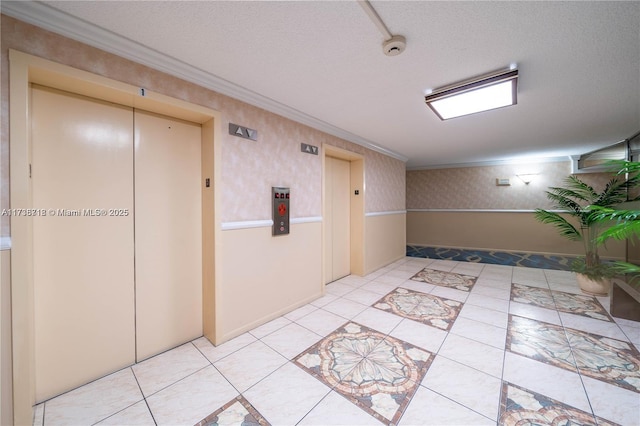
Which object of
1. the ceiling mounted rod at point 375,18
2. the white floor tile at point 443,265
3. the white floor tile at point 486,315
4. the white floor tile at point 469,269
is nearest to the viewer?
the ceiling mounted rod at point 375,18

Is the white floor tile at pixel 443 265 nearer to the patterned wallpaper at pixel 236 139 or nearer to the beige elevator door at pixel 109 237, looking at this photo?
the patterned wallpaper at pixel 236 139

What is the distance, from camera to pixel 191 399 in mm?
1594

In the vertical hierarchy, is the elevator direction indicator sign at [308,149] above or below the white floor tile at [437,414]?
above

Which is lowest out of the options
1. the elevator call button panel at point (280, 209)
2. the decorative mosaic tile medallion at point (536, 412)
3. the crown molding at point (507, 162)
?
the decorative mosaic tile medallion at point (536, 412)

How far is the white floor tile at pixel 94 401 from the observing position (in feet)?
4.75

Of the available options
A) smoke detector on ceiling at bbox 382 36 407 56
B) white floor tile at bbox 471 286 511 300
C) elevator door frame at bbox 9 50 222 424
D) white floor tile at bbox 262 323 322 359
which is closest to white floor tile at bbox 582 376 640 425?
white floor tile at bbox 471 286 511 300

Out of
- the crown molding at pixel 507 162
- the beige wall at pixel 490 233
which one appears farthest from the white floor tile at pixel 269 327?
the crown molding at pixel 507 162

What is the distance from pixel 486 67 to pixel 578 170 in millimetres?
5908

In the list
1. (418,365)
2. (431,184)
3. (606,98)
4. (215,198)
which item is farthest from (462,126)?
(431,184)

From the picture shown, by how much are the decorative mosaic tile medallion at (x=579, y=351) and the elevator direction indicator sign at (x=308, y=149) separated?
3.01 metres

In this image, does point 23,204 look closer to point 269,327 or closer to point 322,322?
point 269,327

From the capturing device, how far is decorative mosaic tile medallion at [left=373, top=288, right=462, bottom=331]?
2629 mm

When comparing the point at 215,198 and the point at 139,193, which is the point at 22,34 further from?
the point at 215,198

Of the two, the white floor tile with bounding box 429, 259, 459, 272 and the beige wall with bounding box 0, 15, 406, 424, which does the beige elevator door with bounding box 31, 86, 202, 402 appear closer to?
the beige wall with bounding box 0, 15, 406, 424
